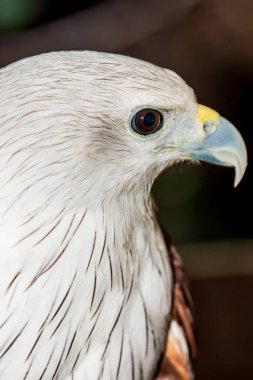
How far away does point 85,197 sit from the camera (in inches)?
64.9

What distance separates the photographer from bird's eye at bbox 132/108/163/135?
162 centimetres

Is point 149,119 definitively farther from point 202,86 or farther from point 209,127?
point 202,86

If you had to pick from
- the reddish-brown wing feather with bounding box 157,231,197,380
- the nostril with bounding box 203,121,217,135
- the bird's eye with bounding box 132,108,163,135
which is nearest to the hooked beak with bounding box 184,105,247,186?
the nostril with bounding box 203,121,217,135

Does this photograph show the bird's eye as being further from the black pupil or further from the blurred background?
the blurred background

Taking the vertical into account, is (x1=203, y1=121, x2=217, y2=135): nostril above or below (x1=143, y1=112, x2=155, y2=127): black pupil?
below

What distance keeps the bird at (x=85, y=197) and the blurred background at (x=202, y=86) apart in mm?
1600

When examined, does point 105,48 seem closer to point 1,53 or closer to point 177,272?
point 1,53

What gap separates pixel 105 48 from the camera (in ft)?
12.0

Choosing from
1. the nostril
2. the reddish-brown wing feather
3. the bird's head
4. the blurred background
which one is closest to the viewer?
the bird's head

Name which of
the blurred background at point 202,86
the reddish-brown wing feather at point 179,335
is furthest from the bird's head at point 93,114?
the blurred background at point 202,86

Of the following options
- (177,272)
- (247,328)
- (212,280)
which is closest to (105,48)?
(212,280)

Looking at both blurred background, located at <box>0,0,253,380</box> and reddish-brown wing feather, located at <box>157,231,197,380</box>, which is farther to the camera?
blurred background, located at <box>0,0,253,380</box>

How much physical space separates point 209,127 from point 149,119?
7.2 inches

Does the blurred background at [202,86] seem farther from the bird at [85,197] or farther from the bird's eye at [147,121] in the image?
the bird's eye at [147,121]
